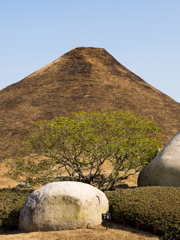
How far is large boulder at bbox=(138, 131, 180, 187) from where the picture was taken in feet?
33.6

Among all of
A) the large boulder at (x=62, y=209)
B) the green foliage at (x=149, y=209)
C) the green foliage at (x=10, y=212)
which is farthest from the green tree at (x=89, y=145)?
the large boulder at (x=62, y=209)

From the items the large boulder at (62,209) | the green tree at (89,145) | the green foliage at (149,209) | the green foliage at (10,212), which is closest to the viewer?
the green foliage at (149,209)

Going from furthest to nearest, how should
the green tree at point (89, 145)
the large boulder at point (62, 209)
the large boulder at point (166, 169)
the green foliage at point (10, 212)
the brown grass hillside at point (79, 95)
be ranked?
the brown grass hillside at point (79, 95), the green tree at point (89, 145), the large boulder at point (166, 169), the green foliage at point (10, 212), the large boulder at point (62, 209)

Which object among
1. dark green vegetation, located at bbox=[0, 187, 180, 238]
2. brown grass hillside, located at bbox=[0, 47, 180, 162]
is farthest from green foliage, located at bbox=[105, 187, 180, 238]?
A: brown grass hillside, located at bbox=[0, 47, 180, 162]

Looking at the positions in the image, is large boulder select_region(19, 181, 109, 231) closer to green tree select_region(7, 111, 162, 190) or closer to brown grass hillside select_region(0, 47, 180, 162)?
green tree select_region(7, 111, 162, 190)

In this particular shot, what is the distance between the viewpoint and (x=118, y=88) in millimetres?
41156

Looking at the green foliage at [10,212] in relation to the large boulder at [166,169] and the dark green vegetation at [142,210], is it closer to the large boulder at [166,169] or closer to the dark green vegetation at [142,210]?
the dark green vegetation at [142,210]

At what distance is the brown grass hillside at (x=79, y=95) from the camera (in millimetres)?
34000

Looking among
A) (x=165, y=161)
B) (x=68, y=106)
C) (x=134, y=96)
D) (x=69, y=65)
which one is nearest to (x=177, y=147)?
(x=165, y=161)

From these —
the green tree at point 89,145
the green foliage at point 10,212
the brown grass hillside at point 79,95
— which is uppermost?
the brown grass hillside at point 79,95

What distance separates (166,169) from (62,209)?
4.94m

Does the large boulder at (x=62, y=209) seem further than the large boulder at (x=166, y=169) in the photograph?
No

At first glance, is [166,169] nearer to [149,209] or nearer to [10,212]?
[149,209]

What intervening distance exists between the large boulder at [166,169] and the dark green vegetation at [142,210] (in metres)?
1.95
